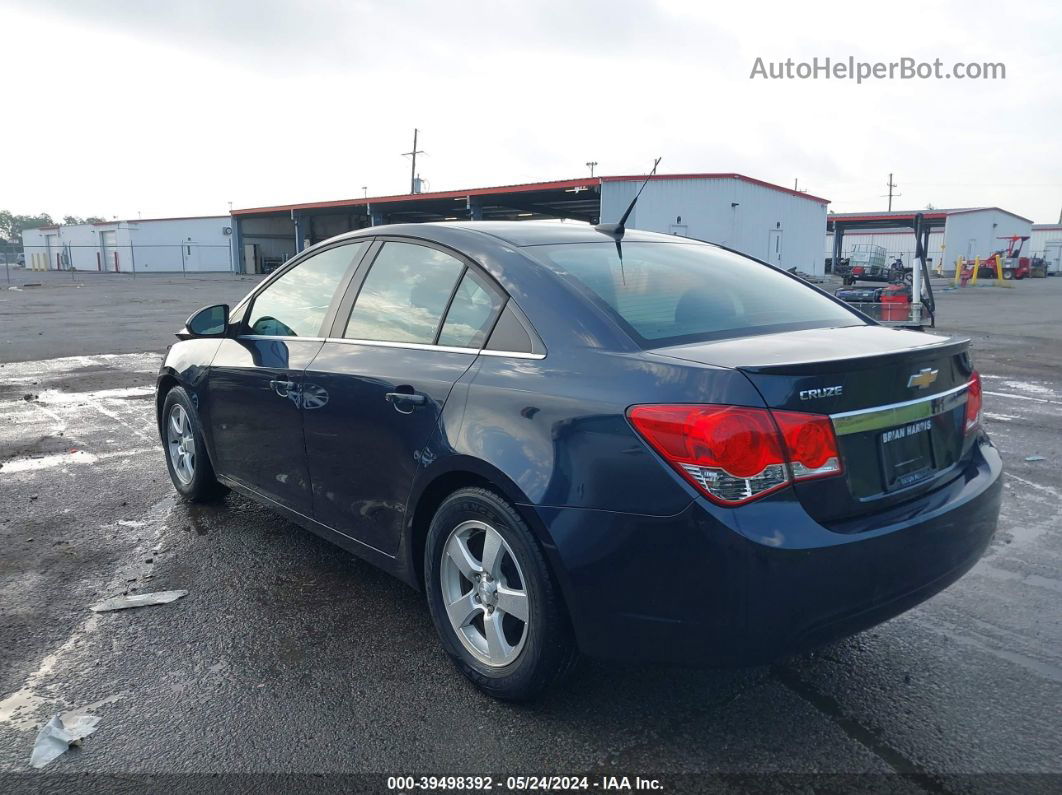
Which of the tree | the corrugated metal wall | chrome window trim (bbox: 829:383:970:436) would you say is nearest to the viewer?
chrome window trim (bbox: 829:383:970:436)

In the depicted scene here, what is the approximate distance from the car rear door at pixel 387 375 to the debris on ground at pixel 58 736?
3.77 feet

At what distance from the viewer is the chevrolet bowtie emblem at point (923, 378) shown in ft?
8.51

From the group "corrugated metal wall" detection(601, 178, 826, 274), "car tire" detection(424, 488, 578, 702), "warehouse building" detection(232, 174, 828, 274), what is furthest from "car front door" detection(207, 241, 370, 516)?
"corrugated metal wall" detection(601, 178, 826, 274)

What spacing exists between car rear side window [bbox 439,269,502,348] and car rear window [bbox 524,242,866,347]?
0.24 m

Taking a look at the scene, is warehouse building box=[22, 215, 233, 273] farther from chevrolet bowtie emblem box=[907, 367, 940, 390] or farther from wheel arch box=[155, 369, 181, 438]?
chevrolet bowtie emblem box=[907, 367, 940, 390]

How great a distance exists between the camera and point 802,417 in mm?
2295

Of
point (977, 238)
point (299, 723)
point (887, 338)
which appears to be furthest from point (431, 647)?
point (977, 238)

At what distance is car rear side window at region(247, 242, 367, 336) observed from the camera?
3.87 meters

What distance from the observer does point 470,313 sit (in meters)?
3.10

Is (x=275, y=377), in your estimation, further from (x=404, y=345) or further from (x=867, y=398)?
(x=867, y=398)

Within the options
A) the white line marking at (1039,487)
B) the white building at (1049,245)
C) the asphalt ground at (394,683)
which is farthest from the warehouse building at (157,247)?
the white building at (1049,245)

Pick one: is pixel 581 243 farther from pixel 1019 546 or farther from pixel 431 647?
pixel 1019 546

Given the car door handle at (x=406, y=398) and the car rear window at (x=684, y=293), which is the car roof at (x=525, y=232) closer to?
the car rear window at (x=684, y=293)

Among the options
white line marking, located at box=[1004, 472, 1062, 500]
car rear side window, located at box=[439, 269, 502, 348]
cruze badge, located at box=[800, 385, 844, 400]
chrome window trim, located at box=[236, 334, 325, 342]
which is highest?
car rear side window, located at box=[439, 269, 502, 348]
